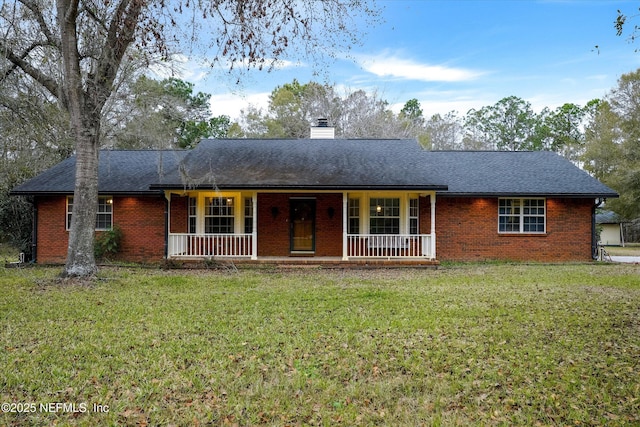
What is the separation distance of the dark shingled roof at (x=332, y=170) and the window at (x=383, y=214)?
1.10 m

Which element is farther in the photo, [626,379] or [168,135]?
[168,135]

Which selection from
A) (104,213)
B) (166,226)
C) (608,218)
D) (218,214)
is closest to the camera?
(166,226)

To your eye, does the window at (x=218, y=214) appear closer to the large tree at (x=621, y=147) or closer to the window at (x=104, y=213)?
the window at (x=104, y=213)

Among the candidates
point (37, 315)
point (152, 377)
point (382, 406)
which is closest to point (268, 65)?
point (37, 315)

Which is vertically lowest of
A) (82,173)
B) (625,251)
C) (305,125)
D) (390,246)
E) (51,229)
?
(625,251)

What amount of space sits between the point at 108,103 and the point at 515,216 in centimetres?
1403

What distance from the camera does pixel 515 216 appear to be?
1565 cm

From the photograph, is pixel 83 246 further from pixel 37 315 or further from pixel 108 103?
pixel 108 103

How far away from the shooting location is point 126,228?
51.2ft

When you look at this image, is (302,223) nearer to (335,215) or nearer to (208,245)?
(335,215)

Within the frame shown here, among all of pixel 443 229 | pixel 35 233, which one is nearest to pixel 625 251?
pixel 443 229

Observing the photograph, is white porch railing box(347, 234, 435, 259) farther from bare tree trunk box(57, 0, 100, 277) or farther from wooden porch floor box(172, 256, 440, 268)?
bare tree trunk box(57, 0, 100, 277)

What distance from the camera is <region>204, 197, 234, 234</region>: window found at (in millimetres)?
15398

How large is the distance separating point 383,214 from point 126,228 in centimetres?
902
